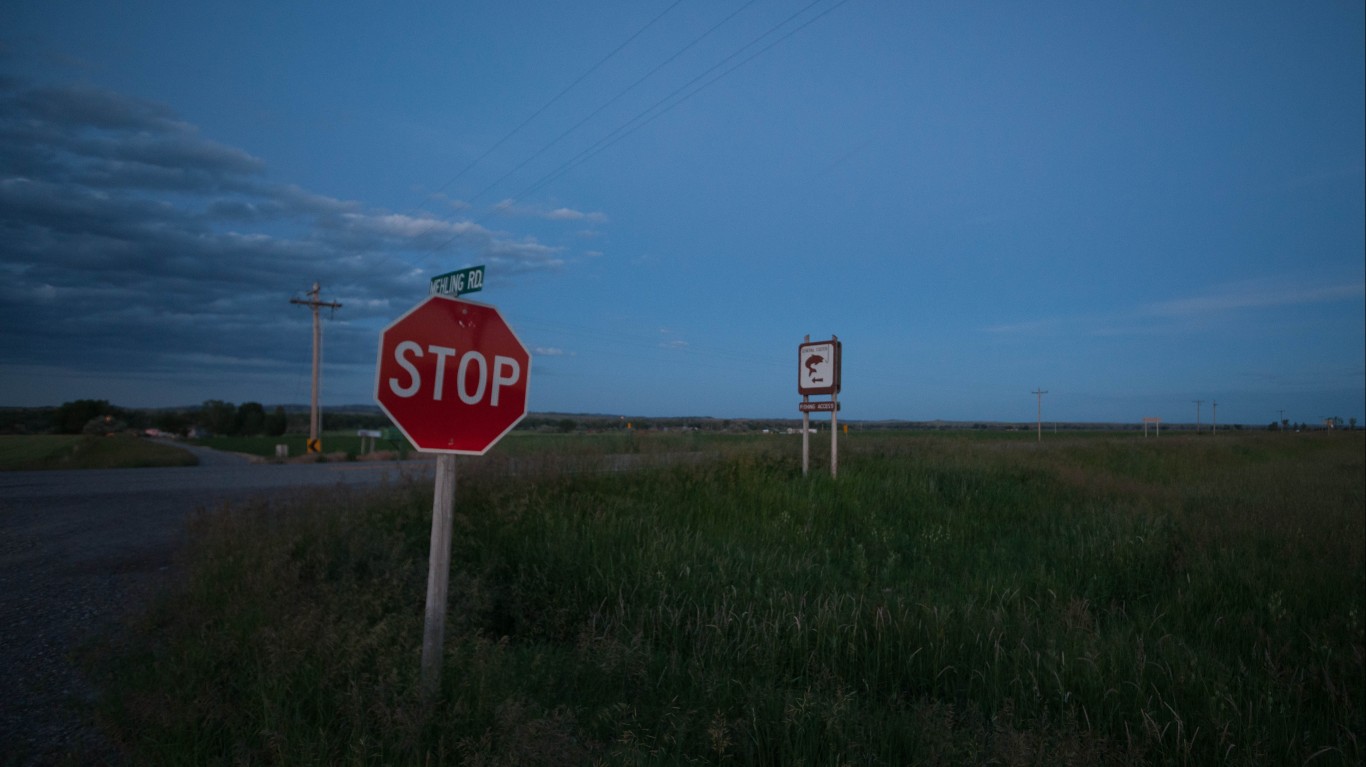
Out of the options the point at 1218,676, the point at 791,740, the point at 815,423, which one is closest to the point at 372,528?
the point at 791,740

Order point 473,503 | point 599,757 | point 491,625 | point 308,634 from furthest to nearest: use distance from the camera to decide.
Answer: point 473,503 < point 491,625 < point 308,634 < point 599,757

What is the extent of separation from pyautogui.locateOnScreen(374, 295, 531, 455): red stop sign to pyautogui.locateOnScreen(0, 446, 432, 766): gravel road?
210 centimetres

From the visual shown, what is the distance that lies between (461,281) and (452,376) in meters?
4.82

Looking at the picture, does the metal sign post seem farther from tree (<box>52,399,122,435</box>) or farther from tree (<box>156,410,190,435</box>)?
tree (<box>156,410,190,435</box>)

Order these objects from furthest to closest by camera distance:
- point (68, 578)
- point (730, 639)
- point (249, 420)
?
point (249, 420)
point (68, 578)
point (730, 639)

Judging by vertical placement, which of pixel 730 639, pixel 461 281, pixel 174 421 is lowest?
pixel 730 639

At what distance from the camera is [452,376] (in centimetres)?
398

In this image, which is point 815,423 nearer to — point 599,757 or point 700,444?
point 700,444

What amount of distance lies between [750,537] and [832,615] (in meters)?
3.12

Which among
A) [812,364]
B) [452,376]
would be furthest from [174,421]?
[452,376]

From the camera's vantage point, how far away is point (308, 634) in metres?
4.16

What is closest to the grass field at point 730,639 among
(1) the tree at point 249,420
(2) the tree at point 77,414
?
(2) the tree at point 77,414

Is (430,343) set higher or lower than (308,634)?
higher

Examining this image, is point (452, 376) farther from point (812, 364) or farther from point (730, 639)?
point (812, 364)
